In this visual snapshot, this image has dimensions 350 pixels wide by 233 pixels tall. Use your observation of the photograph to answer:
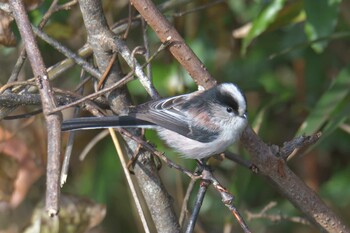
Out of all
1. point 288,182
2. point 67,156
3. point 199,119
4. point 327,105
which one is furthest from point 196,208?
point 327,105

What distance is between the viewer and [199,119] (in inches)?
96.7

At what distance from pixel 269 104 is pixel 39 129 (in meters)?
0.96

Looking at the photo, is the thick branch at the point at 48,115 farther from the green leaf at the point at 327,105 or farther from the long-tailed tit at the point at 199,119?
the green leaf at the point at 327,105

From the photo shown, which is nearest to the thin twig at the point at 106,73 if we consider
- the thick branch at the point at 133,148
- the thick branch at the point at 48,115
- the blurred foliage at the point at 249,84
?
the thick branch at the point at 133,148

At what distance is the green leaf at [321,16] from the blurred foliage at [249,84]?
151 millimetres

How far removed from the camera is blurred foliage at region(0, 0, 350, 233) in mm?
3031

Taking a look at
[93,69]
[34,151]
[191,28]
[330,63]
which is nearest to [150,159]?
[93,69]

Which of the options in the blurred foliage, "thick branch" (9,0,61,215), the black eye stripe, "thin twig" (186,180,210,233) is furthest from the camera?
the blurred foliage

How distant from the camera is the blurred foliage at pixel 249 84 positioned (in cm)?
303

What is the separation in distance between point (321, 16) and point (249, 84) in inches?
21.4

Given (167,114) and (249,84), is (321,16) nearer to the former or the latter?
(249,84)

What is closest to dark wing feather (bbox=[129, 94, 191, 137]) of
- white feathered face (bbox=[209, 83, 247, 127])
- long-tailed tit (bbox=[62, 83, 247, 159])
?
long-tailed tit (bbox=[62, 83, 247, 159])

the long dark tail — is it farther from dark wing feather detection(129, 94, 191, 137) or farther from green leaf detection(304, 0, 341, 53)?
green leaf detection(304, 0, 341, 53)

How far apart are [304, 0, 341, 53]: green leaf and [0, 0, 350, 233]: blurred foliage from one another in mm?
151
